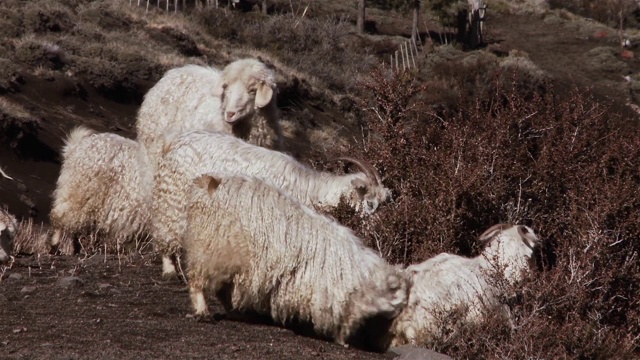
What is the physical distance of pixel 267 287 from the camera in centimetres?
646

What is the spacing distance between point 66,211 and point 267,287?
433 centimetres

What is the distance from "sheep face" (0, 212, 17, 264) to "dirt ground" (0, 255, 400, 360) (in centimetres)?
24

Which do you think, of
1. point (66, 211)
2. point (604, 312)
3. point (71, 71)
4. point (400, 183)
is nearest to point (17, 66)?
point (71, 71)

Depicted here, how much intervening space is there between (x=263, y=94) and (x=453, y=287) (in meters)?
3.33

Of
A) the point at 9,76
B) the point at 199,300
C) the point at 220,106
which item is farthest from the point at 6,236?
the point at 9,76

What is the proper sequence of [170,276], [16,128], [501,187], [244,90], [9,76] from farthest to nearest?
[9,76]
[16,128]
[244,90]
[501,187]
[170,276]

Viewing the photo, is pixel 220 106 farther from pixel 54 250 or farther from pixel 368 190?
pixel 54 250

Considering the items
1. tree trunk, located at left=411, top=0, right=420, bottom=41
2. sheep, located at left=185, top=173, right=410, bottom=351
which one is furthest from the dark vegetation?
tree trunk, located at left=411, top=0, right=420, bottom=41

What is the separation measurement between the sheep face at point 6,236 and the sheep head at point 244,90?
2000 millimetres

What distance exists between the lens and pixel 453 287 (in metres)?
6.80

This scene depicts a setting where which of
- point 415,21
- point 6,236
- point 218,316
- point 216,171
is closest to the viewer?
point 218,316

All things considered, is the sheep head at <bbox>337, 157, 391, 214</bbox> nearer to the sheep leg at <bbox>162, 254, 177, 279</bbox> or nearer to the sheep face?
the sheep leg at <bbox>162, 254, 177, 279</bbox>

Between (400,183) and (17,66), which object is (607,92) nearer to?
(17,66)

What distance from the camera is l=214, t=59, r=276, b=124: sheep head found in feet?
30.6
